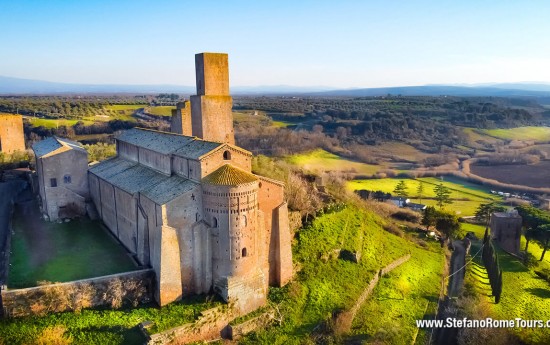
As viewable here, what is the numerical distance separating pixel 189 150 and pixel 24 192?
1977 centimetres

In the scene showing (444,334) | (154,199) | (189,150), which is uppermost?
(189,150)

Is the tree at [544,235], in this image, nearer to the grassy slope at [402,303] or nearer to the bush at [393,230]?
the grassy slope at [402,303]

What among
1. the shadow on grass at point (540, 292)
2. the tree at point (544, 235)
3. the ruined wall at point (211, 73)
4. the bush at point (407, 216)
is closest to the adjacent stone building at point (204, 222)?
the ruined wall at point (211, 73)

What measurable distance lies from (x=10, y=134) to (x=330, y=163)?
37260 mm

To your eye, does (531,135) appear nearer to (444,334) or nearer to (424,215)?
(424,215)

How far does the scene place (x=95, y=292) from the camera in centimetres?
1830

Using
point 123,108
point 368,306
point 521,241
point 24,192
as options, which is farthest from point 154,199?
point 123,108

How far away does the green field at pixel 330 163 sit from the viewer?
2066 inches

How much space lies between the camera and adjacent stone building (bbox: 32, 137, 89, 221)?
86.3ft

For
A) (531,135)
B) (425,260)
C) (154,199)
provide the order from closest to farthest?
(154,199), (425,260), (531,135)

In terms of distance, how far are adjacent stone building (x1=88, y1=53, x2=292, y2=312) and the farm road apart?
18.5ft

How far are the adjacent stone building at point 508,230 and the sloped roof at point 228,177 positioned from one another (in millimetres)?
26685

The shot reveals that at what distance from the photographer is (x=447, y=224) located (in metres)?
36.5

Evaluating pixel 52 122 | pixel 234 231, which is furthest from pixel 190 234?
pixel 52 122
